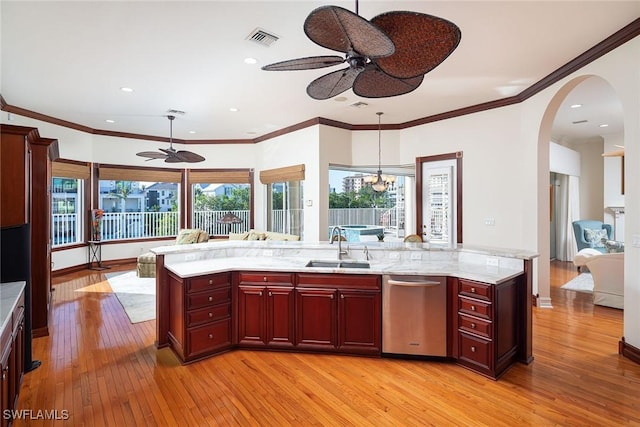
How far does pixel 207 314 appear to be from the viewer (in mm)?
3066

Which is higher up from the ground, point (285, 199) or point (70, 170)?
point (70, 170)

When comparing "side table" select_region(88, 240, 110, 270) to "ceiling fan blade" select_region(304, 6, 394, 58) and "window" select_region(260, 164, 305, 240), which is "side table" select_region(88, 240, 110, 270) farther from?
"ceiling fan blade" select_region(304, 6, 394, 58)

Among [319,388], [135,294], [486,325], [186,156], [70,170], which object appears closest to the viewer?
[319,388]

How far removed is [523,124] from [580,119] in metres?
2.58

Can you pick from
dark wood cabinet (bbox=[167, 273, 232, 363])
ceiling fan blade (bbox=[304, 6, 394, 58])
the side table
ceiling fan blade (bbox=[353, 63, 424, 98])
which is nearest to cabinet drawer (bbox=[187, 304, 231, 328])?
dark wood cabinet (bbox=[167, 273, 232, 363])

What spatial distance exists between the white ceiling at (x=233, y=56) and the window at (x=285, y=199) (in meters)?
1.22

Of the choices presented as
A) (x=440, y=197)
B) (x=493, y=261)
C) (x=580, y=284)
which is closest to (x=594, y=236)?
(x=580, y=284)

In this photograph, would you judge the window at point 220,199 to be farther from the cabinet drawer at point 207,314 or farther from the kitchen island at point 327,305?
the cabinet drawer at point 207,314

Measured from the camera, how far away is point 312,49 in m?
3.40

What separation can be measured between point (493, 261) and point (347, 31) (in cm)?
262

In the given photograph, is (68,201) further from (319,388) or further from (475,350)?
(475,350)

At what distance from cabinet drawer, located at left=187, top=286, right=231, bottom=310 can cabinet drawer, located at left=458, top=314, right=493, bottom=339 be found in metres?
2.15

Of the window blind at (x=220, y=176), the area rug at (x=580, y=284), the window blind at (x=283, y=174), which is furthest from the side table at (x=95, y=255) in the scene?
the area rug at (x=580, y=284)

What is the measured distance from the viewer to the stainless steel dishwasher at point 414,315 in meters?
2.96
